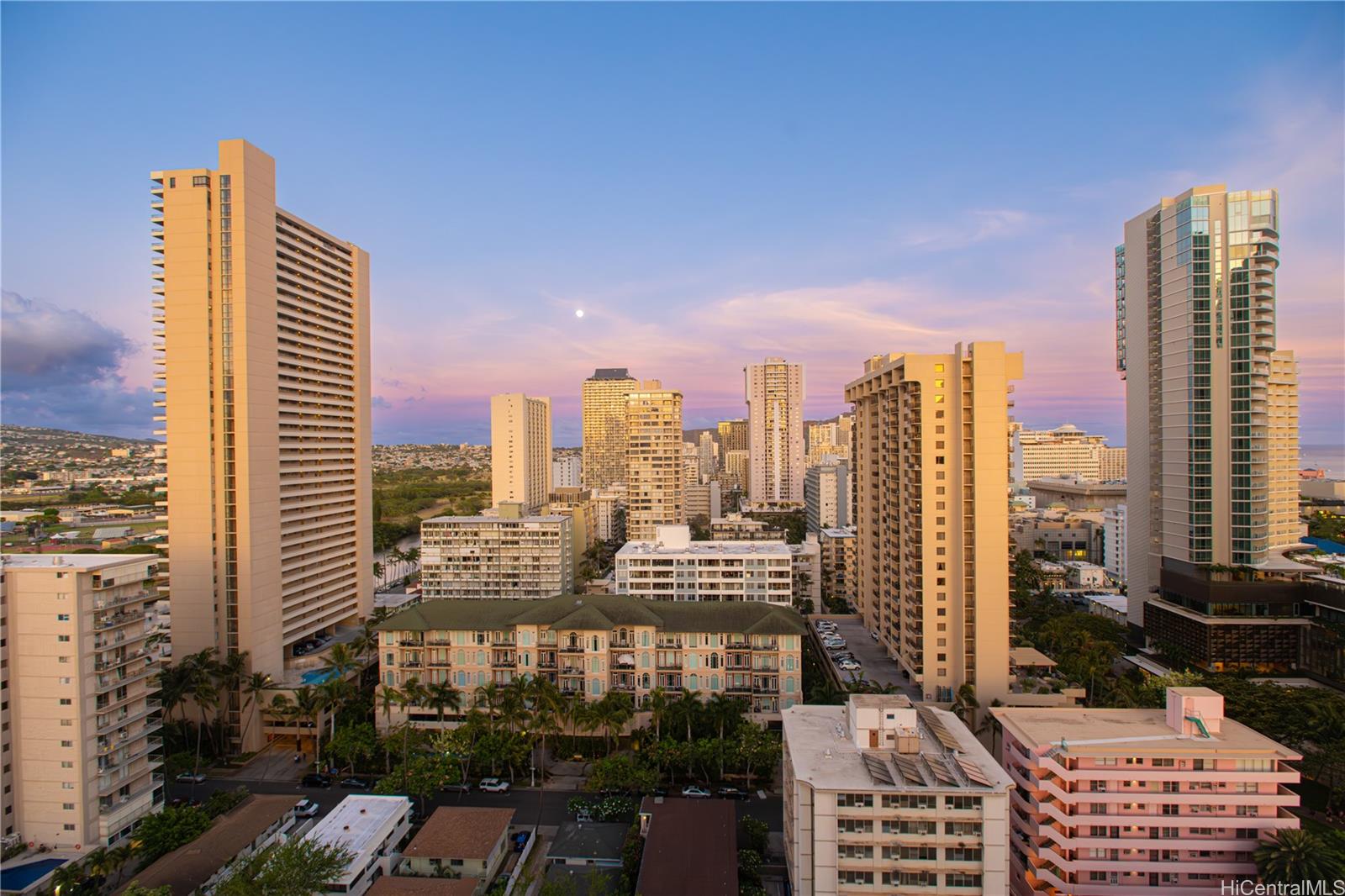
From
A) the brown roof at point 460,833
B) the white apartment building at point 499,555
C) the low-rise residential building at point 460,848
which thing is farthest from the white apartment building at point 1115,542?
the low-rise residential building at point 460,848

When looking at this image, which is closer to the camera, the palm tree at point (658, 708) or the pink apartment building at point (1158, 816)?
the pink apartment building at point (1158, 816)

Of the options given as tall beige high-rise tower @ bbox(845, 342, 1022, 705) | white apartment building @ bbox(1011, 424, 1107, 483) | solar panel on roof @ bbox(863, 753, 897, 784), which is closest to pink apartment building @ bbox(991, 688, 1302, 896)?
solar panel on roof @ bbox(863, 753, 897, 784)

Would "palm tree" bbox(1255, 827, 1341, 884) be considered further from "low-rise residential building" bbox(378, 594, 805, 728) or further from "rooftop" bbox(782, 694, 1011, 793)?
"low-rise residential building" bbox(378, 594, 805, 728)

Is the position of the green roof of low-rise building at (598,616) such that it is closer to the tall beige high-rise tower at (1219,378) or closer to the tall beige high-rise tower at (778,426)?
the tall beige high-rise tower at (1219,378)

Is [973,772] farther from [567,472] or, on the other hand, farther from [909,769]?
[567,472]

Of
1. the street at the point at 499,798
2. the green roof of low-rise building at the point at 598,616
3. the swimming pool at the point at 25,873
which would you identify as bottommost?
the street at the point at 499,798

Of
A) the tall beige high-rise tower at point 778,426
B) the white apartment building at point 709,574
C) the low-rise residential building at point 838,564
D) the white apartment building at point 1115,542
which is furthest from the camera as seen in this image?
the tall beige high-rise tower at point 778,426
